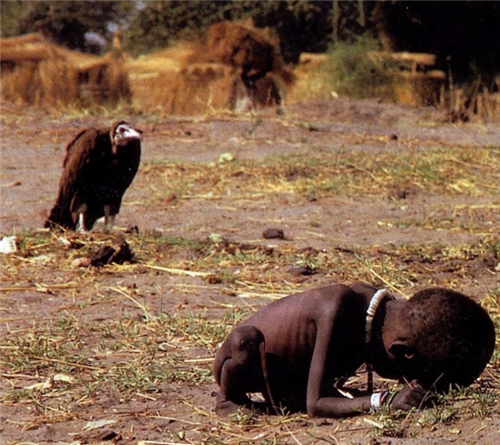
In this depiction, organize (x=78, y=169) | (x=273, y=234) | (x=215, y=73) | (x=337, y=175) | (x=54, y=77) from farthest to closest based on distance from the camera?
(x=215, y=73), (x=54, y=77), (x=337, y=175), (x=78, y=169), (x=273, y=234)

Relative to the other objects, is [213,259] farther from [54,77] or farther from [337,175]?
[54,77]

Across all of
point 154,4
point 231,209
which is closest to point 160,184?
point 231,209

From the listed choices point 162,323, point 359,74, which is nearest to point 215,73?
point 359,74

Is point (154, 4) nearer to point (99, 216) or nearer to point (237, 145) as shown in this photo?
point (237, 145)

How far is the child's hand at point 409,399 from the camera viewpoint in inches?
132

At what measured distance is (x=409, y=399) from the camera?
3350 millimetres

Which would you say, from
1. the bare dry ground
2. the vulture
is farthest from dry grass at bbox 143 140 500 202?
the vulture

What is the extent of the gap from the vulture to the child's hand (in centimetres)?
465

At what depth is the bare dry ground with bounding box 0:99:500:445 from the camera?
3.68 meters

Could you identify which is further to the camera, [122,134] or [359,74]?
[359,74]

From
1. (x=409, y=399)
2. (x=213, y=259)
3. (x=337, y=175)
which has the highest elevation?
(x=409, y=399)

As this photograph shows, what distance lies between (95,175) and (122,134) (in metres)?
0.50

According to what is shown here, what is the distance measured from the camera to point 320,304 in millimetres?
3500

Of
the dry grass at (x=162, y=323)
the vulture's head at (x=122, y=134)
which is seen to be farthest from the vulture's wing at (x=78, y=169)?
the dry grass at (x=162, y=323)
